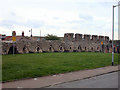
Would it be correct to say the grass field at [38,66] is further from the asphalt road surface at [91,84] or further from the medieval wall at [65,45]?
the medieval wall at [65,45]

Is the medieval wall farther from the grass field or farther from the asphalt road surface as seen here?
the asphalt road surface

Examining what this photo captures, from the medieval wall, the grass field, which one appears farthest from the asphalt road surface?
the medieval wall

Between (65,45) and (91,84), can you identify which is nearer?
(91,84)

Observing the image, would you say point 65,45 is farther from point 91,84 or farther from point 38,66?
point 91,84

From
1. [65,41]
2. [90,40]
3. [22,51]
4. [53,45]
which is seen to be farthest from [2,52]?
[90,40]

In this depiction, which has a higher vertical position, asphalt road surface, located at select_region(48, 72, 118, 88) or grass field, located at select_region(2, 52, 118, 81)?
grass field, located at select_region(2, 52, 118, 81)

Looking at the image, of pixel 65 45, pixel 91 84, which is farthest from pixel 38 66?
pixel 65 45

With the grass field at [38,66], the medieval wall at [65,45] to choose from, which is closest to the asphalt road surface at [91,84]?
the grass field at [38,66]

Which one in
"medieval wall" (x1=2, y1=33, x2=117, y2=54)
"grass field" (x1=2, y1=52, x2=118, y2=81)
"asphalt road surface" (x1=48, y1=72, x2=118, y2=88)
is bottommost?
"asphalt road surface" (x1=48, y1=72, x2=118, y2=88)

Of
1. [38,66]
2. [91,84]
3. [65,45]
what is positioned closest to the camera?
[91,84]

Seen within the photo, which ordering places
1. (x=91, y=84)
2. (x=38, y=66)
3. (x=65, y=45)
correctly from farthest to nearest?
(x=65, y=45) → (x=38, y=66) → (x=91, y=84)

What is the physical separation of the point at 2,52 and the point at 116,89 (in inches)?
805

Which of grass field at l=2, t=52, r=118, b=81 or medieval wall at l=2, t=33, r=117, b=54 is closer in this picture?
grass field at l=2, t=52, r=118, b=81

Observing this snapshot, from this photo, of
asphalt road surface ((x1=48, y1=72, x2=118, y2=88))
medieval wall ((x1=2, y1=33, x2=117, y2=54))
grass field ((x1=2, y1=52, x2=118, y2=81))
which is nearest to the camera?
asphalt road surface ((x1=48, y1=72, x2=118, y2=88))
